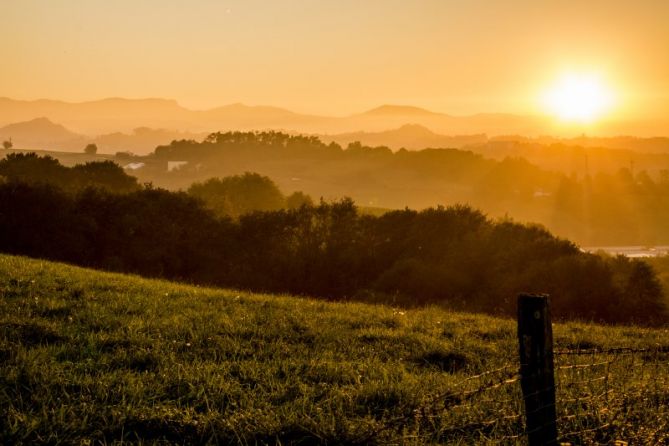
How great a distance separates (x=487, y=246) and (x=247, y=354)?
41124 millimetres

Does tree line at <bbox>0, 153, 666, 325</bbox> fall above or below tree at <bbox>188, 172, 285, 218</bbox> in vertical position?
below

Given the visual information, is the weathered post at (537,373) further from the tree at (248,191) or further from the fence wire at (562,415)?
the tree at (248,191)

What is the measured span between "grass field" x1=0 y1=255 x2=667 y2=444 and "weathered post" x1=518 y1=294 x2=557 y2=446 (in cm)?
104

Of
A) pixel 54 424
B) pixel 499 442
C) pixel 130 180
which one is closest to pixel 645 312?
pixel 499 442

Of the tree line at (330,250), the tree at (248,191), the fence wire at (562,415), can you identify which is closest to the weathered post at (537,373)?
the fence wire at (562,415)

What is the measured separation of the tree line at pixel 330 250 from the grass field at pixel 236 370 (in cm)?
2617

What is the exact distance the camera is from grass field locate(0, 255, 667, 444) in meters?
7.35

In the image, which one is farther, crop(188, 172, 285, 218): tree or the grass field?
crop(188, 172, 285, 218): tree

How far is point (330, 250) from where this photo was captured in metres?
52.7

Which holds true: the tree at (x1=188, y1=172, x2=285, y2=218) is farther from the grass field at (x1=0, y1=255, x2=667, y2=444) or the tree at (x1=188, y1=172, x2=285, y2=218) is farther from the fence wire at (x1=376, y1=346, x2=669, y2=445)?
the fence wire at (x1=376, y1=346, x2=669, y2=445)

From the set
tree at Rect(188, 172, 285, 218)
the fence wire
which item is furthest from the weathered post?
tree at Rect(188, 172, 285, 218)

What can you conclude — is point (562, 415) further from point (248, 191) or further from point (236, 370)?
point (248, 191)

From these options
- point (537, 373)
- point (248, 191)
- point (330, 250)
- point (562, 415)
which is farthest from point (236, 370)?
point (248, 191)

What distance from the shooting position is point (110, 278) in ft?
64.5
